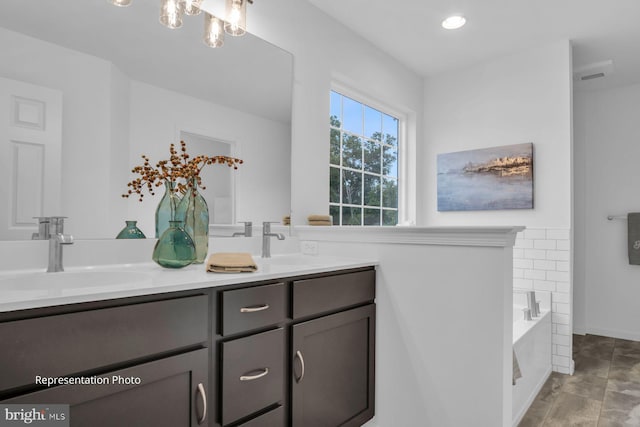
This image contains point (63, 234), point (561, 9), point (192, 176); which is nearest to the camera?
point (63, 234)

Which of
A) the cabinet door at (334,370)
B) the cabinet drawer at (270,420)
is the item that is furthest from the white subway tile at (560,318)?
the cabinet drawer at (270,420)

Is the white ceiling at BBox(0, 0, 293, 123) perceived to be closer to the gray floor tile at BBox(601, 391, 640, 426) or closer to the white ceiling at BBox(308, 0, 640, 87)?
the white ceiling at BBox(308, 0, 640, 87)

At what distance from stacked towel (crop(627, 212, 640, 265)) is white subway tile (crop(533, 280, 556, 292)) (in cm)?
140

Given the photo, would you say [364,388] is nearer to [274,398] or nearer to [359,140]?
[274,398]

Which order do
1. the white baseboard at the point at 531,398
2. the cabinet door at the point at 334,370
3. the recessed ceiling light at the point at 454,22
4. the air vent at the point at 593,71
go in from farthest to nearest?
the air vent at the point at 593,71 < the recessed ceiling light at the point at 454,22 < the white baseboard at the point at 531,398 < the cabinet door at the point at 334,370

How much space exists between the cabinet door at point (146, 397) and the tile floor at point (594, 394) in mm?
1883

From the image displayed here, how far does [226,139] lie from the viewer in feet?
6.91

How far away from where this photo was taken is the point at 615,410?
234 centimetres

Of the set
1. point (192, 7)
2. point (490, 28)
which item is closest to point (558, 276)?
point (490, 28)

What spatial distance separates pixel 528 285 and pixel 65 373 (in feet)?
10.6

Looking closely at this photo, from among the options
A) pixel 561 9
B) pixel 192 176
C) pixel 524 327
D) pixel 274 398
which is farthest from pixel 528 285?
pixel 192 176

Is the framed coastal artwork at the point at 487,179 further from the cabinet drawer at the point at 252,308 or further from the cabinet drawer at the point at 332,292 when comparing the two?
the cabinet drawer at the point at 252,308

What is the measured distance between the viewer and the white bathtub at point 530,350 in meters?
2.23

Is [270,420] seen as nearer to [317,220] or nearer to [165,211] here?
[165,211]
